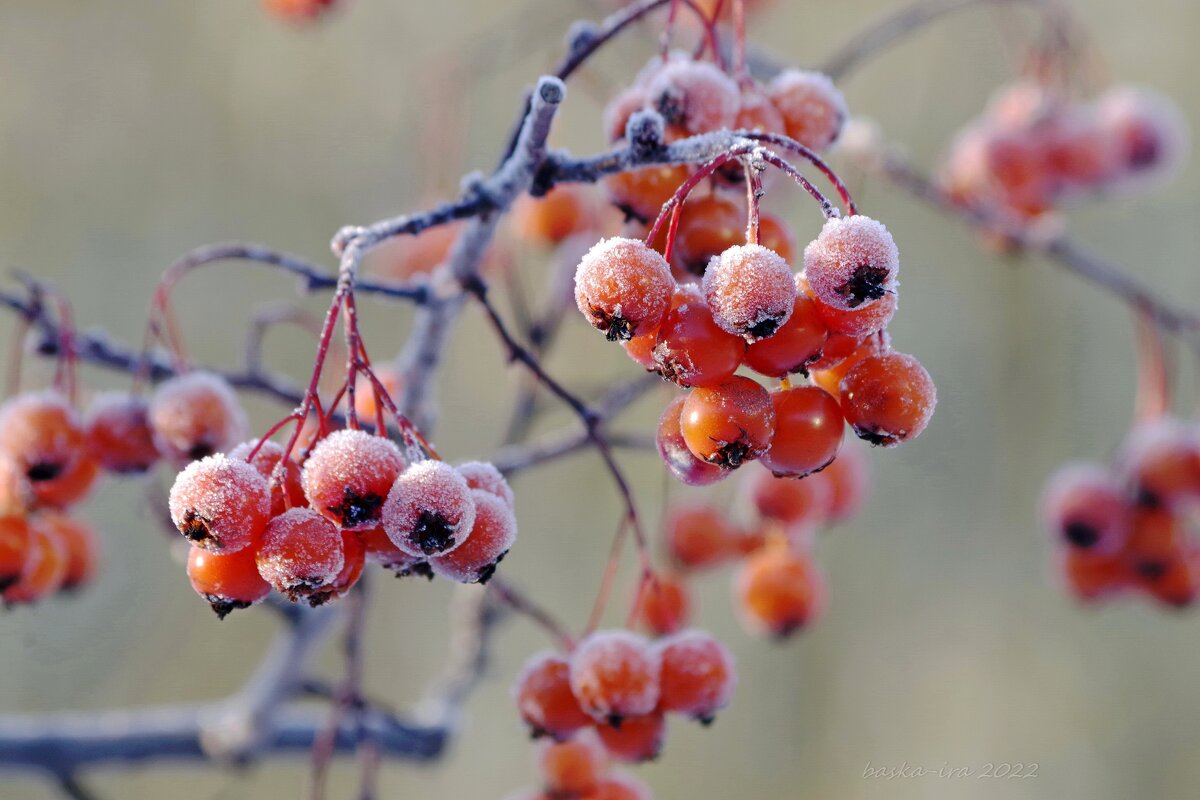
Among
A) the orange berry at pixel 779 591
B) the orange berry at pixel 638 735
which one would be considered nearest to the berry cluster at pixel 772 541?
the orange berry at pixel 779 591

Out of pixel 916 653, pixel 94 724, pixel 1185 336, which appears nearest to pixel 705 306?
pixel 1185 336

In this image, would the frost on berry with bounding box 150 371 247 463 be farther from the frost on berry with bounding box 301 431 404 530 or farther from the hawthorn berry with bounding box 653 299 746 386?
the hawthorn berry with bounding box 653 299 746 386

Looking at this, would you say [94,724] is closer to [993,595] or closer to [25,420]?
[25,420]

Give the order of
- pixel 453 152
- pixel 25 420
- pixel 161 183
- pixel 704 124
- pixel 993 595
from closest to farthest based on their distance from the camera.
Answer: pixel 704 124, pixel 25 420, pixel 453 152, pixel 993 595, pixel 161 183

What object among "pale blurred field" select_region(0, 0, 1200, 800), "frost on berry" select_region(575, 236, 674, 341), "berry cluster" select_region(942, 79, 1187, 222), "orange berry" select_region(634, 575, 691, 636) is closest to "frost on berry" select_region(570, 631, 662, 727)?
"orange berry" select_region(634, 575, 691, 636)

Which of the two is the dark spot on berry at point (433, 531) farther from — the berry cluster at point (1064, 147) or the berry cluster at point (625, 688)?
the berry cluster at point (1064, 147)

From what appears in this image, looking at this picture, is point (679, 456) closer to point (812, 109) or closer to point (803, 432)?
point (803, 432)
